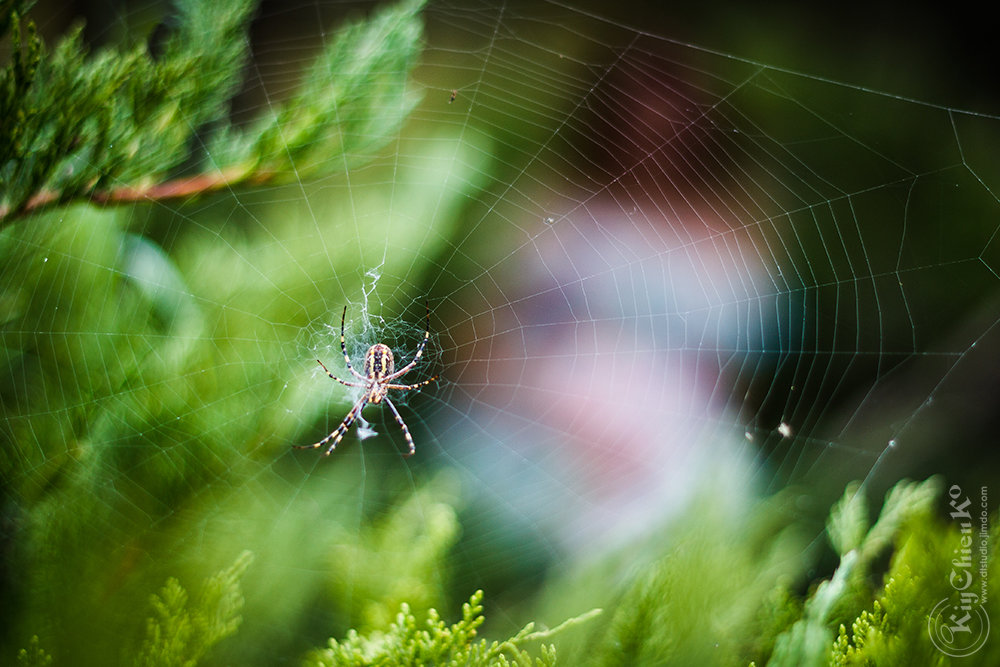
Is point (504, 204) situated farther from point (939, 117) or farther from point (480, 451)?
point (939, 117)

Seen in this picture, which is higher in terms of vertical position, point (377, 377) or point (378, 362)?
point (378, 362)

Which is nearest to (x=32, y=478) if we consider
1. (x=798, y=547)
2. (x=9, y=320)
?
(x=9, y=320)

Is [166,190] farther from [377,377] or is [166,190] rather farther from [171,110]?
[377,377]

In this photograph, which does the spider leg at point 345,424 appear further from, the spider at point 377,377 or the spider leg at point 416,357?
the spider leg at point 416,357

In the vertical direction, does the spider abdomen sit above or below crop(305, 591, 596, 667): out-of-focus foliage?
below

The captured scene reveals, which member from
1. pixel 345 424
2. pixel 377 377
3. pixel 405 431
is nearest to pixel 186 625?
pixel 405 431

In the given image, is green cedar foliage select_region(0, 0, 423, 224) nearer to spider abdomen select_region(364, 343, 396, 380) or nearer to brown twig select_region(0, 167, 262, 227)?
brown twig select_region(0, 167, 262, 227)

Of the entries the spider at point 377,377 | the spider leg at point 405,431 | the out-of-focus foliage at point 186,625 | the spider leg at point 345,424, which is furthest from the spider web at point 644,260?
the out-of-focus foliage at point 186,625

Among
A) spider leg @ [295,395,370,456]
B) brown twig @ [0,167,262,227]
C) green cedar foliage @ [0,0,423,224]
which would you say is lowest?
spider leg @ [295,395,370,456]

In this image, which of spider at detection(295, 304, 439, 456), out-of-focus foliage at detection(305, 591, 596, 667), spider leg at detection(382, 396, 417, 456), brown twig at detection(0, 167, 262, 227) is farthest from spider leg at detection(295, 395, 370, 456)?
out-of-focus foliage at detection(305, 591, 596, 667)

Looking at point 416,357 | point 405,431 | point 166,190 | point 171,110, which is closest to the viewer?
point 171,110

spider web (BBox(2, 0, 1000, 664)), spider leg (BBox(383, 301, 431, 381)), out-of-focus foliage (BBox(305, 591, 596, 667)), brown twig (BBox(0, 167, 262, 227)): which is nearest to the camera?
out-of-focus foliage (BBox(305, 591, 596, 667))
